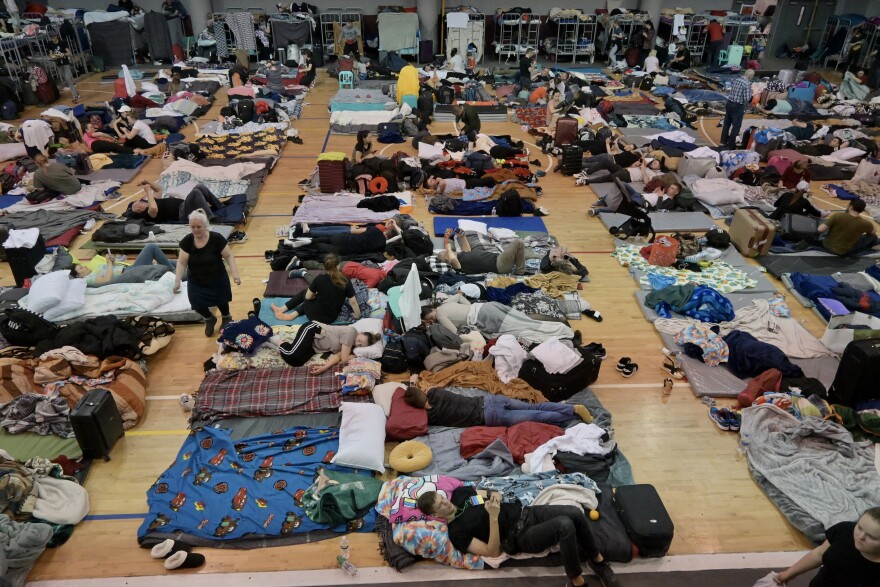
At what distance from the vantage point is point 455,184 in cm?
1149

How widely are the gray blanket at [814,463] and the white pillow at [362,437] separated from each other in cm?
361

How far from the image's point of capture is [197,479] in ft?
18.4

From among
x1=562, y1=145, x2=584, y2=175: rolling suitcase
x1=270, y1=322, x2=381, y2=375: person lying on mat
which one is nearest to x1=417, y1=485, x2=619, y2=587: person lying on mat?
x1=270, y1=322, x2=381, y2=375: person lying on mat

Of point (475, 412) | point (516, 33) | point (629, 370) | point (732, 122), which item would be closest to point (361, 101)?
point (516, 33)

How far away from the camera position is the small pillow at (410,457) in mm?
5672

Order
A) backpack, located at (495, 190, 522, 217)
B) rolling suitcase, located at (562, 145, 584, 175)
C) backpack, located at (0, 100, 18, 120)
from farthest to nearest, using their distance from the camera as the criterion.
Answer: backpack, located at (0, 100, 18, 120), rolling suitcase, located at (562, 145, 584, 175), backpack, located at (495, 190, 522, 217)

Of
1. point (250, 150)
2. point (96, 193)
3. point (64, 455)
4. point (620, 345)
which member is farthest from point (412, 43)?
point (64, 455)

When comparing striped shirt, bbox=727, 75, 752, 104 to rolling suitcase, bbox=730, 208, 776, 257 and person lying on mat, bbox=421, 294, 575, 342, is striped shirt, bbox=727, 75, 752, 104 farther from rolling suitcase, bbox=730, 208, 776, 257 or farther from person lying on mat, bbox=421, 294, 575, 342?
person lying on mat, bbox=421, 294, 575, 342

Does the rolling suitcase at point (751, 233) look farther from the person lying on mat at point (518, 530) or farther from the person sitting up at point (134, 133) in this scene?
the person sitting up at point (134, 133)

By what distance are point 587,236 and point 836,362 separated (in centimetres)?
413

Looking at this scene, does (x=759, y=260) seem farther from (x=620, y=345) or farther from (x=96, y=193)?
(x=96, y=193)

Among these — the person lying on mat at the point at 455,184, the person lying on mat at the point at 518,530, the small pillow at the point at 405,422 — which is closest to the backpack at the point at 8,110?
the person lying on mat at the point at 455,184

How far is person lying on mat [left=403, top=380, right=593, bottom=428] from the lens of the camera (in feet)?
20.4

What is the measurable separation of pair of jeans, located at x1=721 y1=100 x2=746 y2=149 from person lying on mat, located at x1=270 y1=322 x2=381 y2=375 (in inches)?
419
